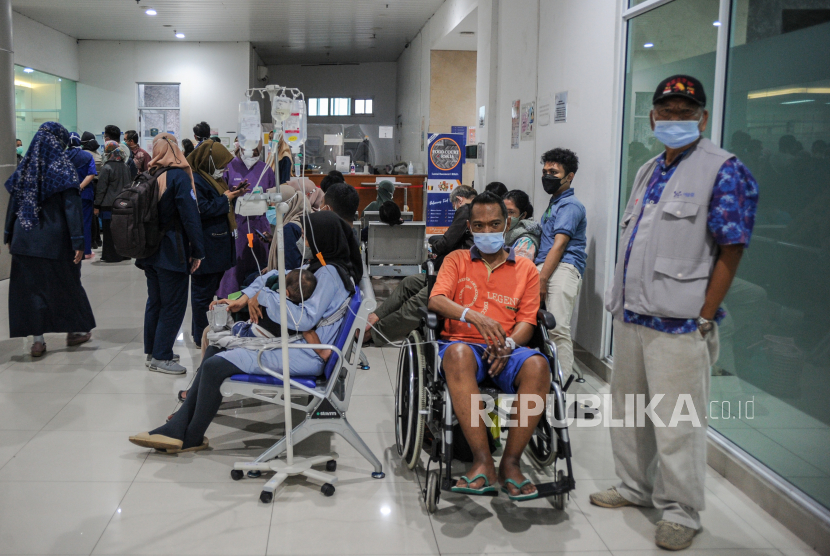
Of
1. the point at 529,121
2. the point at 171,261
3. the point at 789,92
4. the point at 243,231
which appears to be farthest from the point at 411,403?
the point at 529,121

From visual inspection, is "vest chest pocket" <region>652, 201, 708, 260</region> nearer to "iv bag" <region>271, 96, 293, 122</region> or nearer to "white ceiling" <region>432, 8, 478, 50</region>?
"iv bag" <region>271, 96, 293, 122</region>

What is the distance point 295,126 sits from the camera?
9.05 ft

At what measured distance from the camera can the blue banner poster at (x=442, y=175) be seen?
28.9 ft

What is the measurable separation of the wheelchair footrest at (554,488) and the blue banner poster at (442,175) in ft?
20.7

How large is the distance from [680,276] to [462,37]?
946 cm

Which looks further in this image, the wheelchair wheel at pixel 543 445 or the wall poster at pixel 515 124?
the wall poster at pixel 515 124

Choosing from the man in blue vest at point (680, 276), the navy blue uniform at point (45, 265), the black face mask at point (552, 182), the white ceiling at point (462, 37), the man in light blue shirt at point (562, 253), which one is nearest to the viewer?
the man in blue vest at point (680, 276)

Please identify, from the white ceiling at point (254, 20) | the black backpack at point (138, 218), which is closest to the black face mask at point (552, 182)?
the black backpack at point (138, 218)

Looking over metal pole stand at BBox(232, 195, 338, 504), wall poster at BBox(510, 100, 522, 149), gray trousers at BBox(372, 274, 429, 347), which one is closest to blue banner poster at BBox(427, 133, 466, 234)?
wall poster at BBox(510, 100, 522, 149)

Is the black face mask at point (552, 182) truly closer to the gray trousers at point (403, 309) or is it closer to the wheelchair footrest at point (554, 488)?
the gray trousers at point (403, 309)

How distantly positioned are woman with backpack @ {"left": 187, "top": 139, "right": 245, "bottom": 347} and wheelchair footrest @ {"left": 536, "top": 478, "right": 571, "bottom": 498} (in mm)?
2853

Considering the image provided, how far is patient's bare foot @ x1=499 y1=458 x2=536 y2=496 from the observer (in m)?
2.56

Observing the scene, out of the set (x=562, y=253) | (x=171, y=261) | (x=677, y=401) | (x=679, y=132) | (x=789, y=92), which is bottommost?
(x=677, y=401)

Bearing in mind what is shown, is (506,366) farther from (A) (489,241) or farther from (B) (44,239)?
(B) (44,239)
